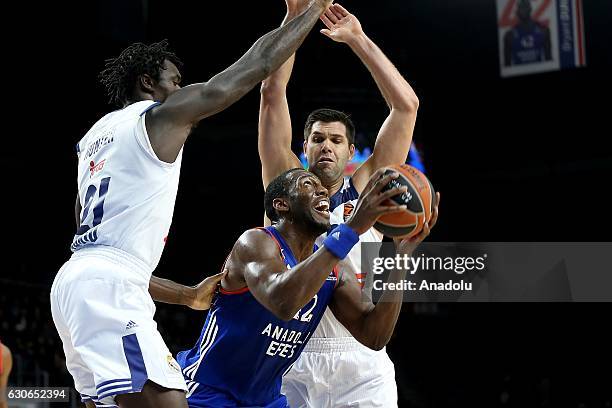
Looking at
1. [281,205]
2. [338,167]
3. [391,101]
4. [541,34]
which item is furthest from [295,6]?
[541,34]

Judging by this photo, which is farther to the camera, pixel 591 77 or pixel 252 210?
pixel 252 210

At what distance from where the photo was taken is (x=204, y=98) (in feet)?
11.8

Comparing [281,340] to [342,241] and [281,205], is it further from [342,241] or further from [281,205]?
[342,241]

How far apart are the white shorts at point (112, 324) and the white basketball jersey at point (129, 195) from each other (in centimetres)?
8

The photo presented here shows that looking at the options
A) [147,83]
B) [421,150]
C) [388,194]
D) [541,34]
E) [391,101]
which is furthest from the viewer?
[421,150]

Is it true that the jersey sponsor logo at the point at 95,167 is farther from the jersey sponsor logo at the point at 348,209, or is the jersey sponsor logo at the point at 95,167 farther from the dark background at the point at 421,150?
the dark background at the point at 421,150

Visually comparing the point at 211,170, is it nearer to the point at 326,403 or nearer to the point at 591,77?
the point at 591,77

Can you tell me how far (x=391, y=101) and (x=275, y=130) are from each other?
2.40 feet

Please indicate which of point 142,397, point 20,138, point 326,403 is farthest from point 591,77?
point 142,397

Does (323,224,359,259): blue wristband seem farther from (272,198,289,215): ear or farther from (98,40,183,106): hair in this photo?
(98,40,183,106): hair

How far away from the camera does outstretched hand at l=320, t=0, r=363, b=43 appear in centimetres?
509

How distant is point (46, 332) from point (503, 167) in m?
10.1

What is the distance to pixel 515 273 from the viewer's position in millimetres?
15164

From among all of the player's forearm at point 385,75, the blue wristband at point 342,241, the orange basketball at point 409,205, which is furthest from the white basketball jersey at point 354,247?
the blue wristband at point 342,241
